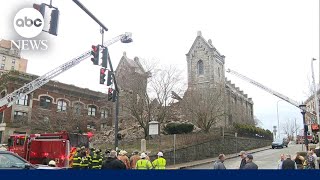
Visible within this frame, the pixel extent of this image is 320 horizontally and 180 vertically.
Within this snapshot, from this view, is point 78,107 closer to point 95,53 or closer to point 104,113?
point 104,113

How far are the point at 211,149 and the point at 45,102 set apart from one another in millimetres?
26995

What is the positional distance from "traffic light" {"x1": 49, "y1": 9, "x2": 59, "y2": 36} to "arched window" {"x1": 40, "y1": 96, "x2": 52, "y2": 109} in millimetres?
42036

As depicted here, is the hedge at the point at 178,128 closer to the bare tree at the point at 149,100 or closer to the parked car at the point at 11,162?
the bare tree at the point at 149,100

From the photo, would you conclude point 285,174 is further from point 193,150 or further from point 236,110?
point 236,110

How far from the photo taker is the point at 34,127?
45.7 metres

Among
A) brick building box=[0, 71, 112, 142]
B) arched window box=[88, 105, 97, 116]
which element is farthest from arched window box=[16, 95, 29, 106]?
arched window box=[88, 105, 97, 116]

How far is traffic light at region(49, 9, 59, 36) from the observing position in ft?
38.0

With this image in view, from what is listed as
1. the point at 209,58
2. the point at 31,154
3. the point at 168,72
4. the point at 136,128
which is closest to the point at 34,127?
the point at 136,128

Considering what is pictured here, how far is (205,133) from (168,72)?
8169 mm

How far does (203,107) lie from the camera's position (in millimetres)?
40062

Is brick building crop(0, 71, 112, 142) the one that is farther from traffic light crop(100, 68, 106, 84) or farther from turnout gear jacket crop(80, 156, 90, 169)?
turnout gear jacket crop(80, 156, 90, 169)

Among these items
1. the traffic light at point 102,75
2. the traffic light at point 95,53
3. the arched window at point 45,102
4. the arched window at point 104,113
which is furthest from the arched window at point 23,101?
the traffic light at point 95,53

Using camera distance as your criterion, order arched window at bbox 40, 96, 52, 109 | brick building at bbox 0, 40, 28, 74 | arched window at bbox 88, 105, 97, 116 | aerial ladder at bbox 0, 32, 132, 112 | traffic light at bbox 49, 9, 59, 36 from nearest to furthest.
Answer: traffic light at bbox 49, 9, 59, 36 → aerial ladder at bbox 0, 32, 132, 112 → arched window at bbox 40, 96, 52, 109 → arched window at bbox 88, 105, 97, 116 → brick building at bbox 0, 40, 28, 74

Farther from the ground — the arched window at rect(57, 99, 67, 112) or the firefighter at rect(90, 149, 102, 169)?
the arched window at rect(57, 99, 67, 112)
